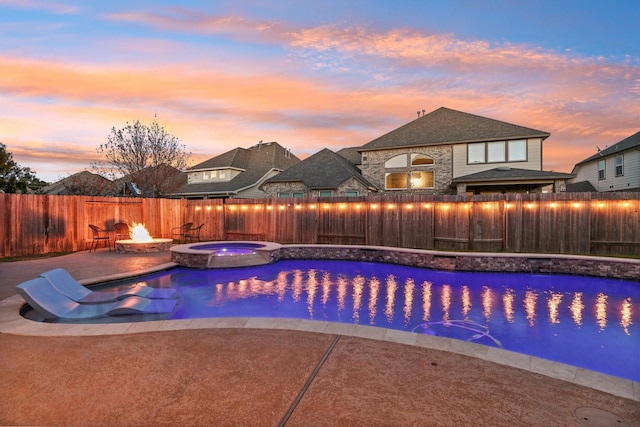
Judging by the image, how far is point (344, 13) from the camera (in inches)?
451

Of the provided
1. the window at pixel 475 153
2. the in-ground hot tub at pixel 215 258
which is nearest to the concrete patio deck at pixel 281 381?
the in-ground hot tub at pixel 215 258

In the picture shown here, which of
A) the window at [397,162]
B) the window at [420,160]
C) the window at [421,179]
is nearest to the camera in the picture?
the window at [420,160]

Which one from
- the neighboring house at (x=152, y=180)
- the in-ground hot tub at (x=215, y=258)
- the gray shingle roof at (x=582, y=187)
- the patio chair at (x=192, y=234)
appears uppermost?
the neighboring house at (x=152, y=180)

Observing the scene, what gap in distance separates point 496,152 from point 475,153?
1137mm

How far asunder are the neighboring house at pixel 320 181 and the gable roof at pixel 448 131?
2.60 meters

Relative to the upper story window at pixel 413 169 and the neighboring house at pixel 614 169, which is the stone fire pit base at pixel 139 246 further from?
the neighboring house at pixel 614 169

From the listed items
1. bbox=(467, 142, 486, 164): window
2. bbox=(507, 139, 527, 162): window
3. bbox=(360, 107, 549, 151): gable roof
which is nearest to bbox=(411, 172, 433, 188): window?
bbox=(360, 107, 549, 151): gable roof

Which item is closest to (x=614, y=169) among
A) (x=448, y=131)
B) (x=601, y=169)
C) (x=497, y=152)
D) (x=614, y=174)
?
(x=614, y=174)

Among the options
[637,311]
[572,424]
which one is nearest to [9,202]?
[572,424]

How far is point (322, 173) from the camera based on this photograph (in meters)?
22.2

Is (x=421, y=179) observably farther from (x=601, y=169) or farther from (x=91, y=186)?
(x=91, y=186)

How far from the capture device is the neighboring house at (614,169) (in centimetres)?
1959

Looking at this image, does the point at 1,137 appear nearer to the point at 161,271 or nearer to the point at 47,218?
the point at 47,218

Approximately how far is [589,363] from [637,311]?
362cm
